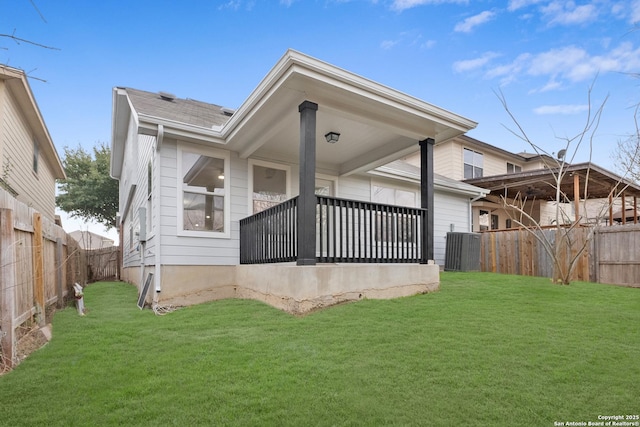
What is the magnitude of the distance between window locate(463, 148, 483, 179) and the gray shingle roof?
35.5ft

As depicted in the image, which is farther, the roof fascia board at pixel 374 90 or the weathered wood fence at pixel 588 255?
the weathered wood fence at pixel 588 255

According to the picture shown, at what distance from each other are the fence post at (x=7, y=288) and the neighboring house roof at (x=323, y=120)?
3045 mm

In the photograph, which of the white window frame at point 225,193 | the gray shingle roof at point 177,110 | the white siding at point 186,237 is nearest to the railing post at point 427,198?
the white siding at point 186,237

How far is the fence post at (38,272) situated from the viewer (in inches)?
178

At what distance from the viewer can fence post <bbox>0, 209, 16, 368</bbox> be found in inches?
128

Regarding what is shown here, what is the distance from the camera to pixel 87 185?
2439cm

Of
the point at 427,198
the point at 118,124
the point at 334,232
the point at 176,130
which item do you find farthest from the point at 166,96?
the point at 427,198

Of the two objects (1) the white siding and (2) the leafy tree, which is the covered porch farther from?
(2) the leafy tree

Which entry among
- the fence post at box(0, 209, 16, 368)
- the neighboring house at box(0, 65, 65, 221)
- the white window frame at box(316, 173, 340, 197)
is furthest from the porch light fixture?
the neighboring house at box(0, 65, 65, 221)

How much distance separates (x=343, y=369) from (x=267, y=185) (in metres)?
5.23

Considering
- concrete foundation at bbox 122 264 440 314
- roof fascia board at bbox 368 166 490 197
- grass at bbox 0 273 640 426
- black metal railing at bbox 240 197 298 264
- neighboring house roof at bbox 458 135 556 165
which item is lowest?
grass at bbox 0 273 640 426

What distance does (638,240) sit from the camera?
819 cm

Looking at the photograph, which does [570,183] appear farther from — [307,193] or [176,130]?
[176,130]

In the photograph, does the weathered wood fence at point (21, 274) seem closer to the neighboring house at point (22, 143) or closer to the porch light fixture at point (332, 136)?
the neighboring house at point (22, 143)
